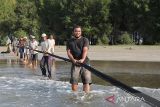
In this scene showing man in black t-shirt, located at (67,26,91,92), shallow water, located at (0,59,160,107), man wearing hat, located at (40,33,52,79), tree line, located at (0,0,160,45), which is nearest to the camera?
shallow water, located at (0,59,160,107)

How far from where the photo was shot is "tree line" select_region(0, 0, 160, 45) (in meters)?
67.9

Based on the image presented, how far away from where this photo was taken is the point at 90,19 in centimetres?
7325

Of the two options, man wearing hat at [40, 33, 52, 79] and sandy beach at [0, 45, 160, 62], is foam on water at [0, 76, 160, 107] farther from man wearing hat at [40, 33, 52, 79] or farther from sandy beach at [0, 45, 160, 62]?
sandy beach at [0, 45, 160, 62]

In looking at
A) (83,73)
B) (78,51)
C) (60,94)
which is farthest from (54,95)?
(78,51)

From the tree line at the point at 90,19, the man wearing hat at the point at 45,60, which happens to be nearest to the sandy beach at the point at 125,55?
the man wearing hat at the point at 45,60

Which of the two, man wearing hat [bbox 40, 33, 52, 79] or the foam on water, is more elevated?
man wearing hat [bbox 40, 33, 52, 79]

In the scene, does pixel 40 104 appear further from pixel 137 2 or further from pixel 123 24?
pixel 123 24

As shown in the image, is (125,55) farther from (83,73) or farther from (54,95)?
(83,73)

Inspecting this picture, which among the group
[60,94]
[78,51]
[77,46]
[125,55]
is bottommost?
[125,55]

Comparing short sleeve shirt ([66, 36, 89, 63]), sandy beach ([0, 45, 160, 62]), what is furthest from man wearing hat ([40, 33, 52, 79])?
sandy beach ([0, 45, 160, 62])

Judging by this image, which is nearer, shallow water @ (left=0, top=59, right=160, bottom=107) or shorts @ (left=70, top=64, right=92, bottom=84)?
shallow water @ (left=0, top=59, right=160, bottom=107)

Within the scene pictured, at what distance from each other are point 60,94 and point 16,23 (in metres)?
71.5

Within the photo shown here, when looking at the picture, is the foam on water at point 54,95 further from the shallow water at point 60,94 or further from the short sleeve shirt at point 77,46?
the short sleeve shirt at point 77,46

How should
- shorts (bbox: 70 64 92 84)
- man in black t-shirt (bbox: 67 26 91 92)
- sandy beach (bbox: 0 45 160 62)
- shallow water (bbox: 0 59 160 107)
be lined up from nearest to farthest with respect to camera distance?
shallow water (bbox: 0 59 160 107) < man in black t-shirt (bbox: 67 26 91 92) < shorts (bbox: 70 64 92 84) < sandy beach (bbox: 0 45 160 62)
